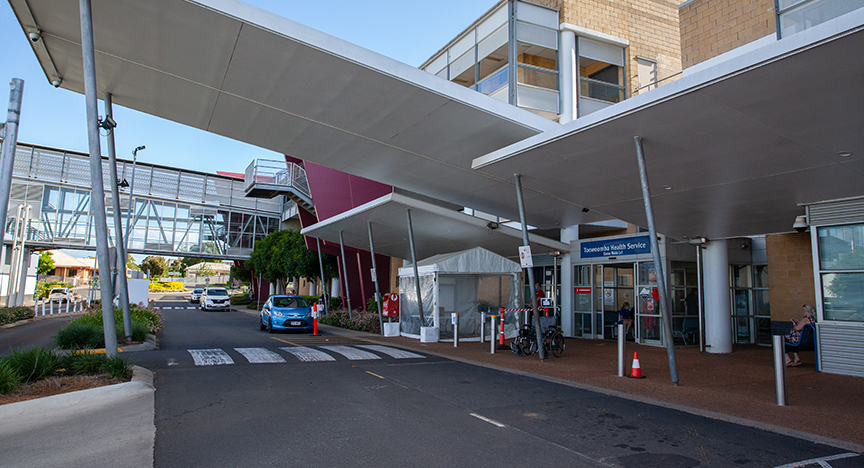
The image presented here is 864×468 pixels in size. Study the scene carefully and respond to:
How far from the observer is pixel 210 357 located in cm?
1207

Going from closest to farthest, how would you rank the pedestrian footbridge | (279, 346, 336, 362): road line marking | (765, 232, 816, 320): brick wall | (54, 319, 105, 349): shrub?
(54, 319, 105, 349): shrub, (279, 346, 336, 362): road line marking, (765, 232, 816, 320): brick wall, the pedestrian footbridge

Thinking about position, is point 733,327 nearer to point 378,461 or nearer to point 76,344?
point 378,461

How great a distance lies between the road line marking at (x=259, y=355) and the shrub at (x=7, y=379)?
15.5ft

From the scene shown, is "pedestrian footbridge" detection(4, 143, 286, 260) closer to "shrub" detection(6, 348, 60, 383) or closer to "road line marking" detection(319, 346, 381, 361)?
"road line marking" detection(319, 346, 381, 361)

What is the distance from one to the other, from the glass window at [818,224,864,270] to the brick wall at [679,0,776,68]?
8.19 meters

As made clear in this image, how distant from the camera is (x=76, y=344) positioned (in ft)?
39.3

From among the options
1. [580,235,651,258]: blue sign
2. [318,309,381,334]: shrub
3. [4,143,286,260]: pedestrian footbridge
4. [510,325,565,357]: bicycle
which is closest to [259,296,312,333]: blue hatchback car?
[318,309,381,334]: shrub

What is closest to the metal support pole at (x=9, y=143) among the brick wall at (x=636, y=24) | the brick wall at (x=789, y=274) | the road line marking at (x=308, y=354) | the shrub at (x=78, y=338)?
the shrub at (x=78, y=338)

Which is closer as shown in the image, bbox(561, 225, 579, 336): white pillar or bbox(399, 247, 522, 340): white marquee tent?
bbox(399, 247, 522, 340): white marquee tent

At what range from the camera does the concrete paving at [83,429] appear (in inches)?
191

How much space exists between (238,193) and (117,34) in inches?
1663

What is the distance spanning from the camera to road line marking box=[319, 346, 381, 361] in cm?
1253

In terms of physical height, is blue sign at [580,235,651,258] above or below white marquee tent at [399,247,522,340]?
above

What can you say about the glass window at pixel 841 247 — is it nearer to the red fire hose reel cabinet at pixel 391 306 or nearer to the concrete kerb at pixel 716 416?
the concrete kerb at pixel 716 416
